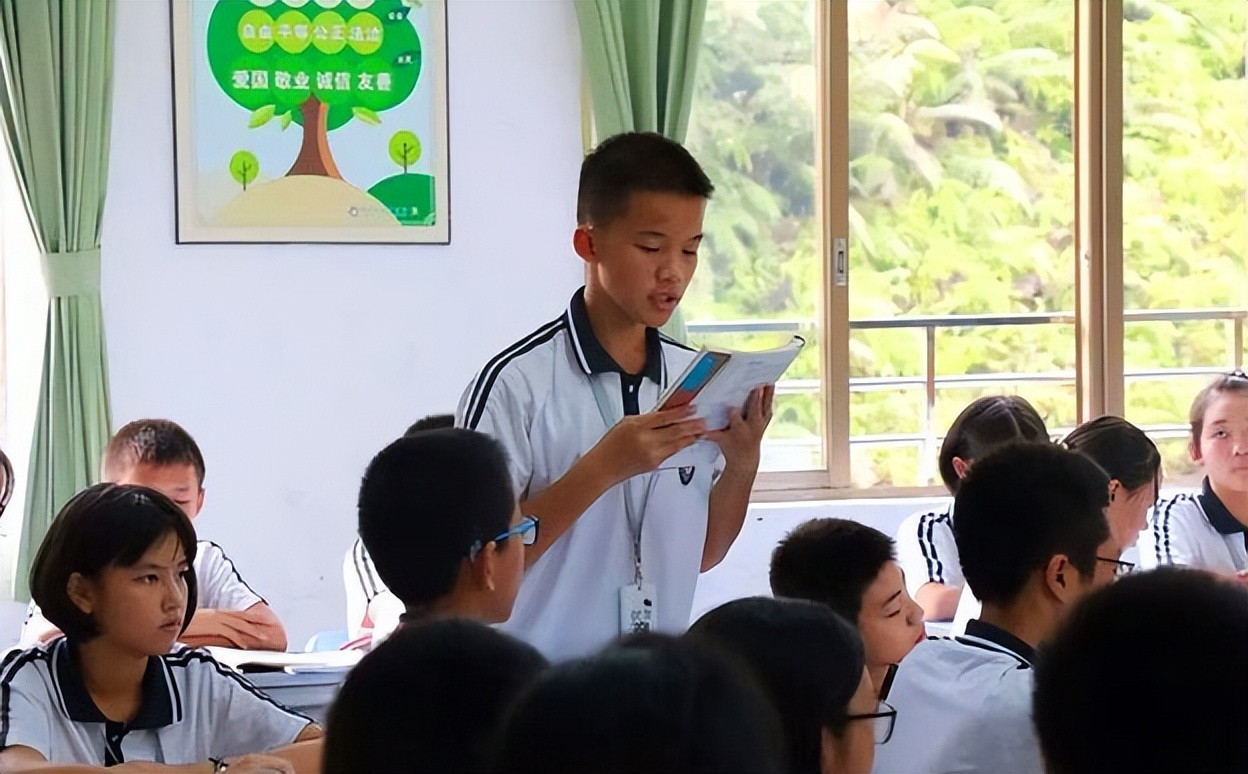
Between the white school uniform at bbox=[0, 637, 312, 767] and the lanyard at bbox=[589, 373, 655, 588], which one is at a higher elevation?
the lanyard at bbox=[589, 373, 655, 588]

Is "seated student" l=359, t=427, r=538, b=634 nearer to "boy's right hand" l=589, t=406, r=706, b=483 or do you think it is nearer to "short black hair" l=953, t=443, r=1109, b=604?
"boy's right hand" l=589, t=406, r=706, b=483

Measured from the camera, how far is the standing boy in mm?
1935

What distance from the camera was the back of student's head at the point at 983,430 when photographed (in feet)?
10.3

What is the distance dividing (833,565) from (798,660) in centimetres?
100

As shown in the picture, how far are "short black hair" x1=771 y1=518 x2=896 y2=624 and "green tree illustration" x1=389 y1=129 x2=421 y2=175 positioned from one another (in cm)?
248

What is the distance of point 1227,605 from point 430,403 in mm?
3555

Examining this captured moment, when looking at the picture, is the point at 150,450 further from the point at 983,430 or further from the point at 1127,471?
the point at 1127,471

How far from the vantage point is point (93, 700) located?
187 cm

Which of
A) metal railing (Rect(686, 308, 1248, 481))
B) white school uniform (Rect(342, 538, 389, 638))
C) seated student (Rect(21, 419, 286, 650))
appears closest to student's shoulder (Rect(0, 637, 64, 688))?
seated student (Rect(21, 419, 286, 650))

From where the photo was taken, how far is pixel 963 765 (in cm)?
158

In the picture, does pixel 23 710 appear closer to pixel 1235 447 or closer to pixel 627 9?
pixel 1235 447

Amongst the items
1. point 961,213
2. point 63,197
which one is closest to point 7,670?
point 63,197

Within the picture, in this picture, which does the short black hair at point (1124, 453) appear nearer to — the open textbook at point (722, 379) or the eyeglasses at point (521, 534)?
the open textbook at point (722, 379)

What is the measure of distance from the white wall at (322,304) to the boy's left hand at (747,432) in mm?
2472
